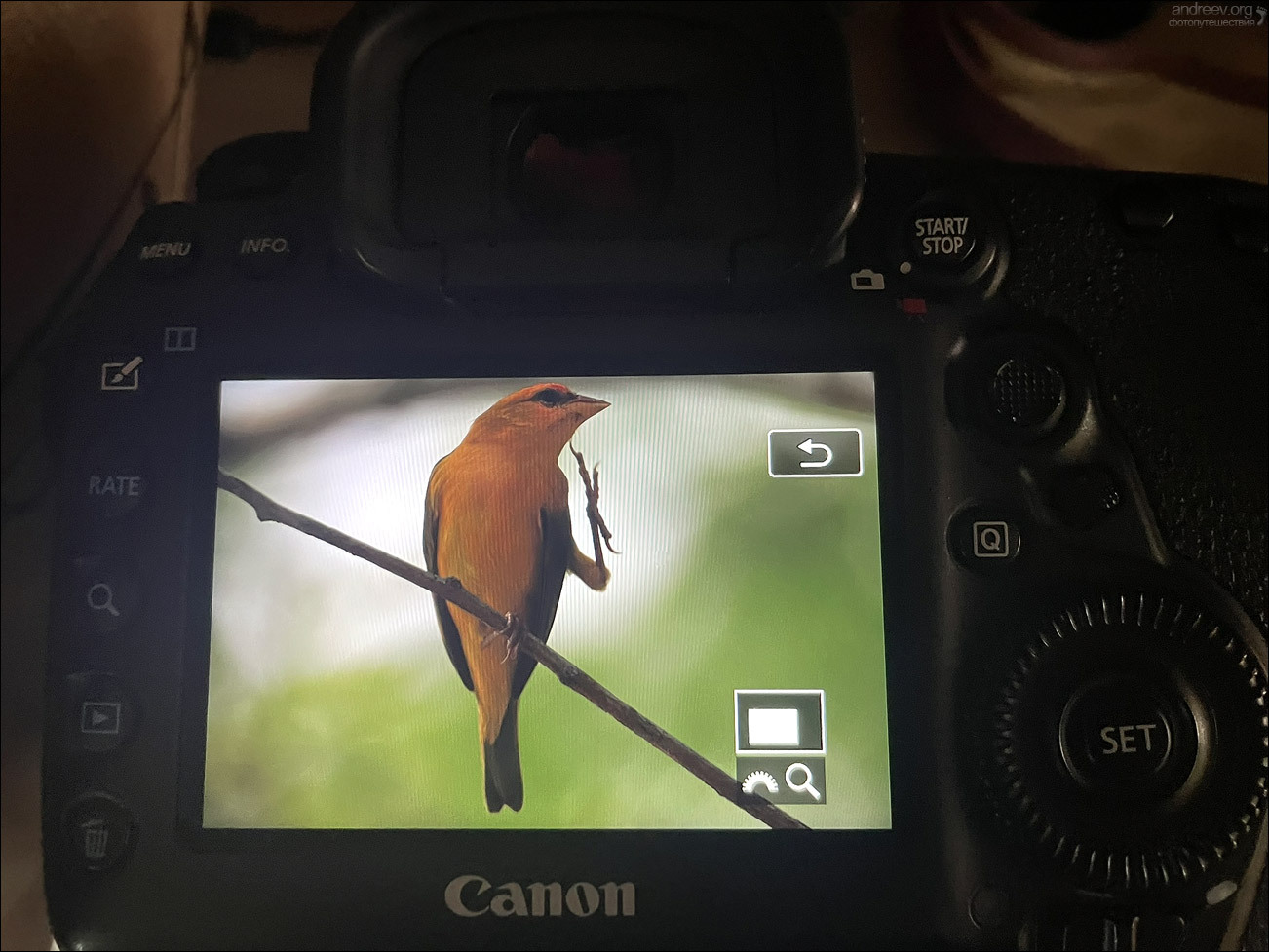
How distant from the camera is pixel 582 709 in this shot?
0.37m

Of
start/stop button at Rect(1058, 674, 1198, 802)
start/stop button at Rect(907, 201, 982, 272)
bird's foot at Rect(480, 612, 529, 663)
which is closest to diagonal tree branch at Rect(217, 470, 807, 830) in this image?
bird's foot at Rect(480, 612, 529, 663)

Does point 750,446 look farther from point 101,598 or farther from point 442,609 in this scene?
point 101,598

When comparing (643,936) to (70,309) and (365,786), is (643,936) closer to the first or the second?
(365,786)

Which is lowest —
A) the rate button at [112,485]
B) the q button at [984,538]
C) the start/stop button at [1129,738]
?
the start/stop button at [1129,738]

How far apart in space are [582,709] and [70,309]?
341 mm

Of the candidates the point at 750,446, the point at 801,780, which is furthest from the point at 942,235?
the point at 801,780

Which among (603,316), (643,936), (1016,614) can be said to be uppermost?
(603,316)

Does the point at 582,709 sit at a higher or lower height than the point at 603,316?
lower

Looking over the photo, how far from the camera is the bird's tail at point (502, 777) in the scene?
368 mm

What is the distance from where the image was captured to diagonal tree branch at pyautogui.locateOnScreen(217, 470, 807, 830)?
0.37 m

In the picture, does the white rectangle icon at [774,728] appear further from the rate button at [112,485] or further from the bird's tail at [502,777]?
the rate button at [112,485]

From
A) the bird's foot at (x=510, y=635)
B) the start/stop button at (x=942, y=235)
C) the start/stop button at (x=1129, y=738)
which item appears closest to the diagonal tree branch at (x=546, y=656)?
the bird's foot at (x=510, y=635)

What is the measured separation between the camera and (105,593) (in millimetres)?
380

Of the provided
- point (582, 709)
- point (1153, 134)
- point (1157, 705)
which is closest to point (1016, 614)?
point (1157, 705)
